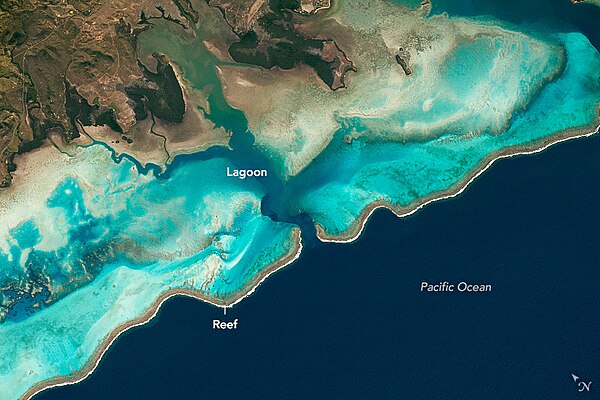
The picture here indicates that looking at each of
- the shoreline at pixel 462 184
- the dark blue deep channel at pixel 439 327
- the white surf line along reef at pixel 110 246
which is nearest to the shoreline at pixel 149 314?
the white surf line along reef at pixel 110 246

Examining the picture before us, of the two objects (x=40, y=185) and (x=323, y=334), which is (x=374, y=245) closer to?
(x=323, y=334)

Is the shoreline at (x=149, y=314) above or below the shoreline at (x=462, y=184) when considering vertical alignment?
below

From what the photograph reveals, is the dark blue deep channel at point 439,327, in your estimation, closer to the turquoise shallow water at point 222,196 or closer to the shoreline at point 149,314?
the shoreline at point 149,314

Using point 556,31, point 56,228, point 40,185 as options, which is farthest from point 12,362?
point 556,31

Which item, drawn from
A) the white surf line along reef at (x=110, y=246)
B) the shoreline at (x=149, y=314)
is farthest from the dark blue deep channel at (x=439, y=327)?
the white surf line along reef at (x=110, y=246)

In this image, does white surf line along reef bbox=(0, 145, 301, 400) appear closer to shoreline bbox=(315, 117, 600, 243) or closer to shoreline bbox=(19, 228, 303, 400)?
shoreline bbox=(19, 228, 303, 400)

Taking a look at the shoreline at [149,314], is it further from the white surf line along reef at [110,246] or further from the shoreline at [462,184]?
the shoreline at [462,184]

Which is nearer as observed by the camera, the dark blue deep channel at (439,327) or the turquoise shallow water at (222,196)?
the dark blue deep channel at (439,327)
